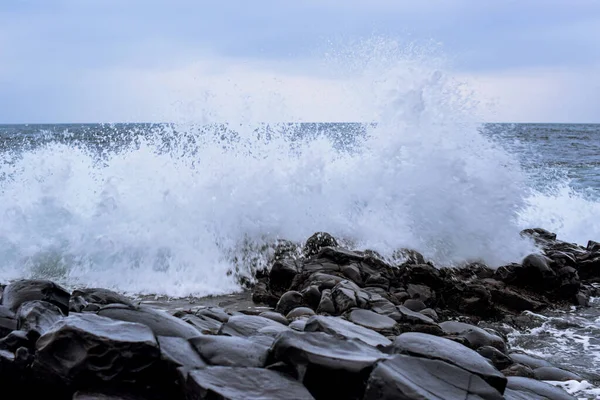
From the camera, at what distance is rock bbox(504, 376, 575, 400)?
333 centimetres

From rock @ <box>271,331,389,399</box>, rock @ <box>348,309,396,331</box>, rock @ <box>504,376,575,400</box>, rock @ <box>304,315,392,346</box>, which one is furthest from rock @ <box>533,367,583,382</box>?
rock @ <box>271,331,389,399</box>

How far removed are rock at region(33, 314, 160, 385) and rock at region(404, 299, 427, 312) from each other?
344cm

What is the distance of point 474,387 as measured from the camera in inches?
114

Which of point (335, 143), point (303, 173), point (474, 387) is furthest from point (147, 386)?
point (335, 143)

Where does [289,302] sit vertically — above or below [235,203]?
below

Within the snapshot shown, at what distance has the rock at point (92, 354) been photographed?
106 inches

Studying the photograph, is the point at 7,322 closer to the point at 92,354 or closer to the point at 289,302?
the point at 92,354

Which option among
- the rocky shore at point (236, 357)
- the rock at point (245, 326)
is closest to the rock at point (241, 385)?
the rocky shore at point (236, 357)

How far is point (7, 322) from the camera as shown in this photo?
3500 millimetres

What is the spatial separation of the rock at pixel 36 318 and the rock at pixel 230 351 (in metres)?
0.81

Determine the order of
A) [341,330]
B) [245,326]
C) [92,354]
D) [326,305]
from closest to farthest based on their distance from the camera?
[92,354] < [341,330] < [245,326] < [326,305]

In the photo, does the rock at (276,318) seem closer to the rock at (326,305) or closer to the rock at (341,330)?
the rock at (326,305)

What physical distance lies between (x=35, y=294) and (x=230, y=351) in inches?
74.1

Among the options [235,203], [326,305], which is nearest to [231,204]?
[235,203]
